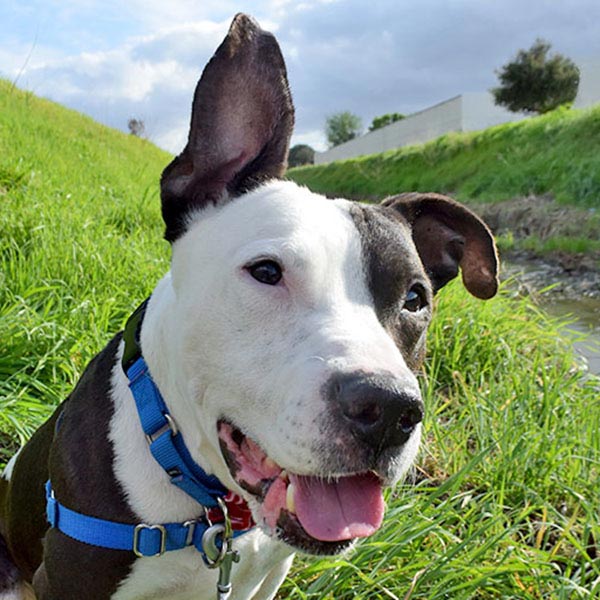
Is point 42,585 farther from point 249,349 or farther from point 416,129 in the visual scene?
point 416,129

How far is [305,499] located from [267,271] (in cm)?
50

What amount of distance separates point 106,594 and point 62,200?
166 inches

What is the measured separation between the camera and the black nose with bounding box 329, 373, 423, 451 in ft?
4.29

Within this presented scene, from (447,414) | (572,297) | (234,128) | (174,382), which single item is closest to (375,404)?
(174,382)

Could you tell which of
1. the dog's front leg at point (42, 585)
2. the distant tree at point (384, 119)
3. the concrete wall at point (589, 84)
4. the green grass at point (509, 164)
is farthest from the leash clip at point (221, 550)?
the distant tree at point (384, 119)

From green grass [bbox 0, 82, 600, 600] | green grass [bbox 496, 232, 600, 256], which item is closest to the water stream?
green grass [bbox 496, 232, 600, 256]

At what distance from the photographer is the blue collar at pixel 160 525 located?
1.67 metres

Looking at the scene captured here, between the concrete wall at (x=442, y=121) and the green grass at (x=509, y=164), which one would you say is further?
the concrete wall at (x=442, y=121)

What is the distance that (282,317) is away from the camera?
1531 mm

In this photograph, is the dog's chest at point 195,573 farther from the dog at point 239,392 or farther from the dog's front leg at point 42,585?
the dog's front leg at point 42,585

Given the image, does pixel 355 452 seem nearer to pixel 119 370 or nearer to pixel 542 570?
pixel 119 370

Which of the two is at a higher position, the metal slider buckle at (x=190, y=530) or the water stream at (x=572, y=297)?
the metal slider buckle at (x=190, y=530)

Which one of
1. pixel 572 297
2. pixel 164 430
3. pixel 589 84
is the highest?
pixel 589 84

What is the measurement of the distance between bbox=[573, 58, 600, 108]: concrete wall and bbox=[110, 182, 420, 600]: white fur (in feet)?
83.4
